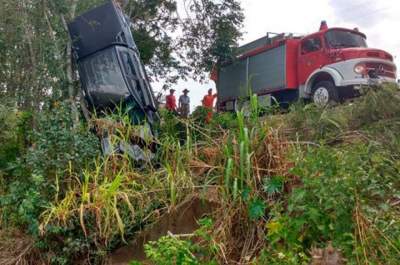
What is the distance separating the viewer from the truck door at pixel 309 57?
1312cm

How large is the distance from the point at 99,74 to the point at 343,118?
3571mm

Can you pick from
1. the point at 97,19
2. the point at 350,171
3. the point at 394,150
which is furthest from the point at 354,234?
the point at 97,19

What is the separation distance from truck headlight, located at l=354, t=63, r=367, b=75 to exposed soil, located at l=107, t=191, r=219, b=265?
27.2ft

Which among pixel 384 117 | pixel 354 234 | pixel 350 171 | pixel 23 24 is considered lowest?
pixel 354 234

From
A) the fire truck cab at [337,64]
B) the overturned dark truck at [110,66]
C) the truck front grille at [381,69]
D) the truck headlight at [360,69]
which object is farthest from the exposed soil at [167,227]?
the truck front grille at [381,69]

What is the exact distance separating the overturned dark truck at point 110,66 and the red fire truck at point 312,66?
334 cm

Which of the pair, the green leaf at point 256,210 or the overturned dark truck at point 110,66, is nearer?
the green leaf at point 256,210

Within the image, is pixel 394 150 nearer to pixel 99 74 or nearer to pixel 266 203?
pixel 266 203

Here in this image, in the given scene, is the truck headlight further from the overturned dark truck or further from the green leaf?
the green leaf

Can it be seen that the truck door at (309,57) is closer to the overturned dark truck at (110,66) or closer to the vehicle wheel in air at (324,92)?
the vehicle wheel in air at (324,92)

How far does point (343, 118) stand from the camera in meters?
5.65

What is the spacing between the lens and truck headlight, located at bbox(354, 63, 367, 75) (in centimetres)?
1170

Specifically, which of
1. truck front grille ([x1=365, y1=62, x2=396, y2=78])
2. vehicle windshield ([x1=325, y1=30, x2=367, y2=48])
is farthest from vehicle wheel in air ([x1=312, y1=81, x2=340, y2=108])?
vehicle windshield ([x1=325, y1=30, x2=367, y2=48])

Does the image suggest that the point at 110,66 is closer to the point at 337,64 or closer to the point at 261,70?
the point at 337,64
